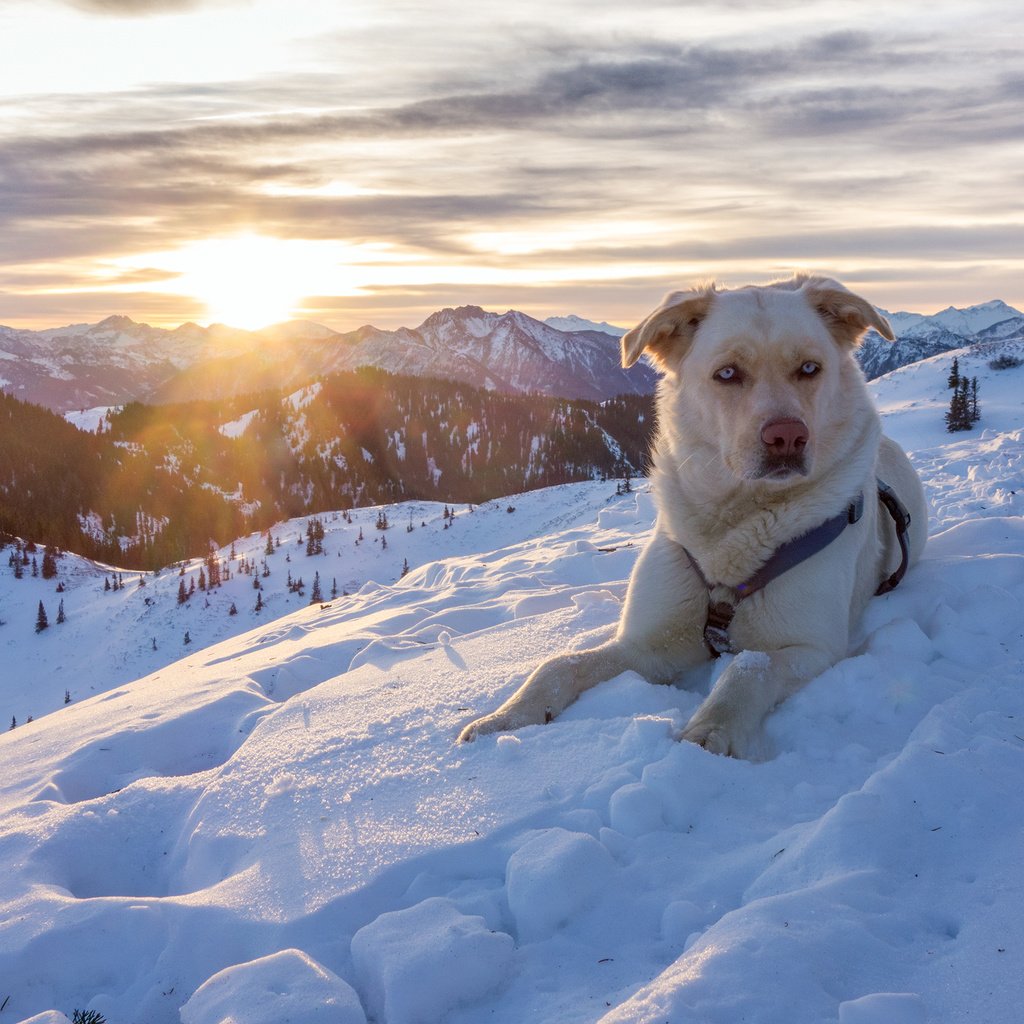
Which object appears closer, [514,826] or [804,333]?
[514,826]

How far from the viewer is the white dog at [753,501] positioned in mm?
4031

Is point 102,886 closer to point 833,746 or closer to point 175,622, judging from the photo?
point 833,746

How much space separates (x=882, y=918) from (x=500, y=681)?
2872 millimetres

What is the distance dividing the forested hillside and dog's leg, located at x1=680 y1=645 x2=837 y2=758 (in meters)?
118

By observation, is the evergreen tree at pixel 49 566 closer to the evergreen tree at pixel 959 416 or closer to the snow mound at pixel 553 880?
the evergreen tree at pixel 959 416

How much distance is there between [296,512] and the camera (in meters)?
144

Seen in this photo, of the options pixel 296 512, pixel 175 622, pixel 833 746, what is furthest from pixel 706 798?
pixel 296 512

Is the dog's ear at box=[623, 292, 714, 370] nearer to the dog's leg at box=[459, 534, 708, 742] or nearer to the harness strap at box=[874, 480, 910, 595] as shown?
the dog's leg at box=[459, 534, 708, 742]

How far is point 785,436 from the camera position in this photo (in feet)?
12.9

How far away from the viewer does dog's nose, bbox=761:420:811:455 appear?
3926 millimetres

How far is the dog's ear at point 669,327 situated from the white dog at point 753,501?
1 centimetres

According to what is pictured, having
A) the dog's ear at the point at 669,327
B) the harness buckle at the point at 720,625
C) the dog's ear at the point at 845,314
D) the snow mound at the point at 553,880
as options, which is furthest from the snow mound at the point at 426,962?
the dog's ear at the point at 845,314

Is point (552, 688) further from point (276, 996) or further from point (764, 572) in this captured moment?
point (276, 996)

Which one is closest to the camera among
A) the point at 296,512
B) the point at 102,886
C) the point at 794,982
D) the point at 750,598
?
the point at 794,982
